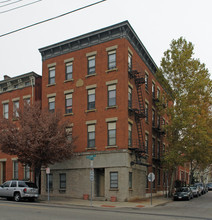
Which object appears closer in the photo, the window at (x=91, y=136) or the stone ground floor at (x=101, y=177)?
the stone ground floor at (x=101, y=177)

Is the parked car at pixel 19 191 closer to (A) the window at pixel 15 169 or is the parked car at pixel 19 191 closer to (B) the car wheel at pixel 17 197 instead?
(B) the car wheel at pixel 17 197

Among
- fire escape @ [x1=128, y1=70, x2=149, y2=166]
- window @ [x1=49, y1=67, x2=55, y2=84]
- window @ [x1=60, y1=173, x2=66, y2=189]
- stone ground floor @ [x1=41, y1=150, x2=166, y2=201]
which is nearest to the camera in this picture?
stone ground floor @ [x1=41, y1=150, x2=166, y2=201]

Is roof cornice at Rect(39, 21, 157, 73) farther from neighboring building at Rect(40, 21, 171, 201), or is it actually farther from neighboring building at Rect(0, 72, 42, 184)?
neighboring building at Rect(0, 72, 42, 184)

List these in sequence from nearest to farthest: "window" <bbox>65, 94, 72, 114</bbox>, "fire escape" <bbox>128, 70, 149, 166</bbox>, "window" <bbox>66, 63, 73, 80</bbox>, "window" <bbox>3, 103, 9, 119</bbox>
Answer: "fire escape" <bbox>128, 70, 149, 166</bbox>
"window" <bbox>65, 94, 72, 114</bbox>
"window" <bbox>66, 63, 73, 80</bbox>
"window" <bbox>3, 103, 9, 119</bbox>

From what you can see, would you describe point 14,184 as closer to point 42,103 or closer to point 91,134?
point 91,134

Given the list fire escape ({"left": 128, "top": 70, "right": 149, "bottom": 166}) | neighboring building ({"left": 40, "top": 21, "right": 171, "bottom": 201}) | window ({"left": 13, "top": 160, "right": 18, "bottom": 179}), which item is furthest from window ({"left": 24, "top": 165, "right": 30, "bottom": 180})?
fire escape ({"left": 128, "top": 70, "right": 149, "bottom": 166})

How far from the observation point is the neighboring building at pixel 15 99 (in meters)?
35.8

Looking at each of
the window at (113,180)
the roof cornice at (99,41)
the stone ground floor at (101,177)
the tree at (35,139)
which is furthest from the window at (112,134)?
the roof cornice at (99,41)

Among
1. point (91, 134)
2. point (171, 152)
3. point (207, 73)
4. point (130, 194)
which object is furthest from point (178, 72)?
point (130, 194)

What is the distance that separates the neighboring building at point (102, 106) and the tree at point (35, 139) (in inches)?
108

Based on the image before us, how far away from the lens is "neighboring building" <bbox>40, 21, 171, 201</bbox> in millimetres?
28812

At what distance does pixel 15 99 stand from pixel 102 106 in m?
12.7

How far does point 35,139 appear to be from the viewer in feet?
83.6

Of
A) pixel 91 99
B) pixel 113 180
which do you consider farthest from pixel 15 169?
pixel 113 180
